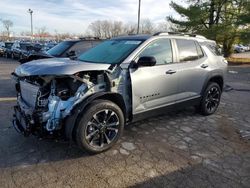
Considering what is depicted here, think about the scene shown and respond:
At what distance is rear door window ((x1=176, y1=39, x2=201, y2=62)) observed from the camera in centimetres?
Result: 511

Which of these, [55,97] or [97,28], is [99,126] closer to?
[55,97]

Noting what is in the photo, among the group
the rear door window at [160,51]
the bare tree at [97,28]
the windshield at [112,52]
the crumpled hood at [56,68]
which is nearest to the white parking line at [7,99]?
the windshield at [112,52]

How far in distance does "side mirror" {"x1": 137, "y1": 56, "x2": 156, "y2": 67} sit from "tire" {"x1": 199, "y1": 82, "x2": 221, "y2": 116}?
211 centimetres

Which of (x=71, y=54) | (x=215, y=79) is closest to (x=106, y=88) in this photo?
(x=215, y=79)

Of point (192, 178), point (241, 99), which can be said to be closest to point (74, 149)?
point (192, 178)

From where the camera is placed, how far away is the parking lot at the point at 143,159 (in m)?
3.25

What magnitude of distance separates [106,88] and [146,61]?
821 millimetres

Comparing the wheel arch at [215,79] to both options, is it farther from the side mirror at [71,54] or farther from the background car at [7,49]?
the background car at [7,49]

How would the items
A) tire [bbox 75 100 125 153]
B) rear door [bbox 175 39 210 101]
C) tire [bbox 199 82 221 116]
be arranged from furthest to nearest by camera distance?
tire [bbox 199 82 221 116] → rear door [bbox 175 39 210 101] → tire [bbox 75 100 125 153]

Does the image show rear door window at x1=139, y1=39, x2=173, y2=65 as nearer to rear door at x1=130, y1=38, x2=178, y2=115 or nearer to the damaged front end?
rear door at x1=130, y1=38, x2=178, y2=115

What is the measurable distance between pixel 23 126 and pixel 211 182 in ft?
8.98

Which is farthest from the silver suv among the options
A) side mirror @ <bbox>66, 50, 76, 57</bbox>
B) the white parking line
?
side mirror @ <bbox>66, 50, 76, 57</bbox>

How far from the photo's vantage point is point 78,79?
12.0ft

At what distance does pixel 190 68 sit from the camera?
522 cm
